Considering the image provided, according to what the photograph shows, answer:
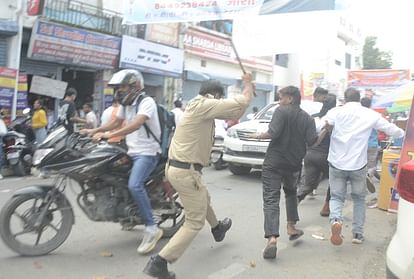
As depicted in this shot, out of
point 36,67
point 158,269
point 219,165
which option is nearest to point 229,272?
point 158,269

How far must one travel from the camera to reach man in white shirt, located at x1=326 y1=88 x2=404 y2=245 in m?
5.04

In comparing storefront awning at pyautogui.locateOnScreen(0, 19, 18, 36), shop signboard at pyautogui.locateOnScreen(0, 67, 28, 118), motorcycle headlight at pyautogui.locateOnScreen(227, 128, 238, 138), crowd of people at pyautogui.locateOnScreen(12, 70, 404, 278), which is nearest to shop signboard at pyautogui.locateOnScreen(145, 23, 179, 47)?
storefront awning at pyautogui.locateOnScreen(0, 19, 18, 36)

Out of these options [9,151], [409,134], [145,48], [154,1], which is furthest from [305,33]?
[145,48]

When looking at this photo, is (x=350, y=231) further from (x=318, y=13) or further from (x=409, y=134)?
(x=318, y=13)

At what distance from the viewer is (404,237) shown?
2697 millimetres

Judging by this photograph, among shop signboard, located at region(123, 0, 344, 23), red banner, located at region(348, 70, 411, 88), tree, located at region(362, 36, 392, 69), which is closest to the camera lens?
shop signboard, located at region(123, 0, 344, 23)

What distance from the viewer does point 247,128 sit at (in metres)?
9.52

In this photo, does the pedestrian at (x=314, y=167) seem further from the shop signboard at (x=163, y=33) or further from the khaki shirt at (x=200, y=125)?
the shop signboard at (x=163, y=33)

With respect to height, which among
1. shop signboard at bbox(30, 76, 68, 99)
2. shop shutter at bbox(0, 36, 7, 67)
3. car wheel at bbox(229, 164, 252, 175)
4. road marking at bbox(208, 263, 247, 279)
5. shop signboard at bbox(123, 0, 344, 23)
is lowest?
road marking at bbox(208, 263, 247, 279)

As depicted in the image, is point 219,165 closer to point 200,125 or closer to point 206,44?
point 200,125

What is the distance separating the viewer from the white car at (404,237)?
2617 millimetres

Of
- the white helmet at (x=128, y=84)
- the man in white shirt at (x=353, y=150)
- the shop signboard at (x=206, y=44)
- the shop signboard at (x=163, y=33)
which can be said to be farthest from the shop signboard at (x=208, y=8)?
the shop signboard at (x=206, y=44)

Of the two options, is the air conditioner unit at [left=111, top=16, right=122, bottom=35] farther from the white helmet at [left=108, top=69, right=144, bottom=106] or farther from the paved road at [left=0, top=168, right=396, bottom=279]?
the white helmet at [left=108, top=69, right=144, bottom=106]

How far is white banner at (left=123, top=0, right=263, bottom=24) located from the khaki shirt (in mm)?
3791
